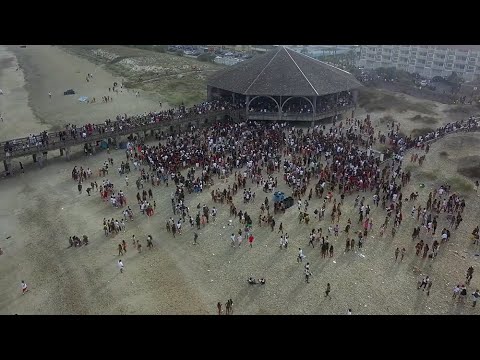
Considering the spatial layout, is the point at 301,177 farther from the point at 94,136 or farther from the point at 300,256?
the point at 94,136

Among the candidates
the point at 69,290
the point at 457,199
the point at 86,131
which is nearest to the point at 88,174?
the point at 86,131

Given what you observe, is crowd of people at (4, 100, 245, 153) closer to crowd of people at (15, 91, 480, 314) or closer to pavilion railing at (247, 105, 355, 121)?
crowd of people at (15, 91, 480, 314)

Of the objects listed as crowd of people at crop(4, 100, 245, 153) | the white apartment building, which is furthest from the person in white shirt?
the white apartment building

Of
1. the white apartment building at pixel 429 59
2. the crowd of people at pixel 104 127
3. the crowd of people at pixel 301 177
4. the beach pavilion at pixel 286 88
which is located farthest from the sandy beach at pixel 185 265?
the white apartment building at pixel 429 59

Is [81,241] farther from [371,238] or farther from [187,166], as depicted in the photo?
[371,238]

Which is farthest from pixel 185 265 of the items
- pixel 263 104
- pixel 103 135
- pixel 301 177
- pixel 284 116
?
pixel 263 104

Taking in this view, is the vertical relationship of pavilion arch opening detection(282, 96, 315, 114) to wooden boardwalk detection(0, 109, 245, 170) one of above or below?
above
